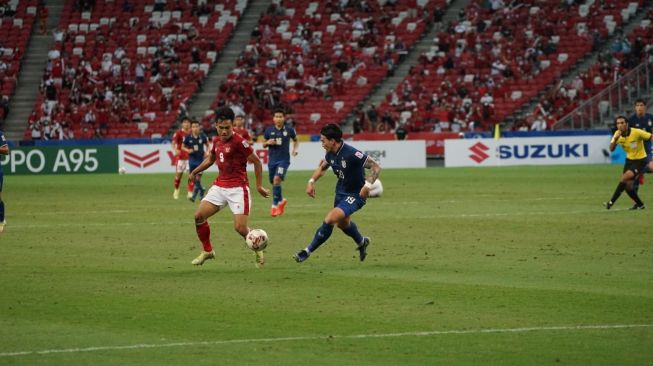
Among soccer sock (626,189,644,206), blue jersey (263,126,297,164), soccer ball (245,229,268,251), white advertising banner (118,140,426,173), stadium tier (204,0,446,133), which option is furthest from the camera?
stadium tier (204,0,446,133)

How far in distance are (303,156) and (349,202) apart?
1275 inches

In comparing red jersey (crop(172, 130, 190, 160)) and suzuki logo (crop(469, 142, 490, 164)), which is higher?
red jersey (crop(172, 130, 190, 160))

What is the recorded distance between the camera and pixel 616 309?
12.6m

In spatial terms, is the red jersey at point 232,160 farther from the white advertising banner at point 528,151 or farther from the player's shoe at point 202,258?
the white advertising banner at point 528,151

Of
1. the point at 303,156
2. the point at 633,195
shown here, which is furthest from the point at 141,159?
the point at 633,195

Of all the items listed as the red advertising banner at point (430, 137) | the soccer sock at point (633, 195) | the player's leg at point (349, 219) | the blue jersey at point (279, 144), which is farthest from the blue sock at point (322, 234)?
the red advertising banner at point (430, 137)

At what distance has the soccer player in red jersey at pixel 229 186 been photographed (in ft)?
54.8

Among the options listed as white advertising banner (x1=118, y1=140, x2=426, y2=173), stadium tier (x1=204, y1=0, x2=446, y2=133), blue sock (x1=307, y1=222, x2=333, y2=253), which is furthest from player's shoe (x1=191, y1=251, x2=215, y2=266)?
stadium tier (x1=204, y1=0, x2=446, y2=133)

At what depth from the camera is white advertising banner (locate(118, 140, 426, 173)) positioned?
160 ft

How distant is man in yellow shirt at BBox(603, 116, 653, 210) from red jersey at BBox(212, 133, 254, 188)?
1214cm

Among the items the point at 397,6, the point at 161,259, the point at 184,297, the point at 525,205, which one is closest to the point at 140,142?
the point at 397,6

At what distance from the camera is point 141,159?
4900cm

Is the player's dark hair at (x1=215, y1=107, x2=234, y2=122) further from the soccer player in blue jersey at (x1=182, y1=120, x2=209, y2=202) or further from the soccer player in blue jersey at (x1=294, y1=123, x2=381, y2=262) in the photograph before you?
the soccer player in blue jersey at (x1=182, y1=120, x2=209, y2=202)

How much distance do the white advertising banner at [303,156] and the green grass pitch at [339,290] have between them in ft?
67.7
